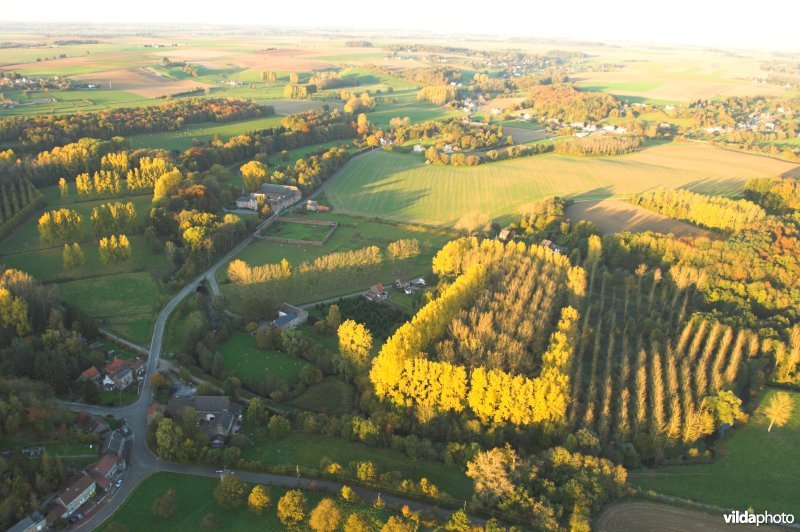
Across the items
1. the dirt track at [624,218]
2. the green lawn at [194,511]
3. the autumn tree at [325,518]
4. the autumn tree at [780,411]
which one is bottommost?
the green lawn at [194,511]

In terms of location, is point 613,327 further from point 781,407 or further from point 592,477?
point 592,477

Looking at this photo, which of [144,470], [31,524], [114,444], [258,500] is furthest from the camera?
[114,444]

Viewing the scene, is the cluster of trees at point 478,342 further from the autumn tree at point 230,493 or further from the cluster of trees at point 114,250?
the cluster of trees at point 114,250

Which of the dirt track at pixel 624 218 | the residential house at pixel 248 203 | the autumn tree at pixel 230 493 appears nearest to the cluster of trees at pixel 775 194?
the dirt track at pixel 624 218

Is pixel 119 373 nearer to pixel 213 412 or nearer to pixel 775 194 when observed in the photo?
pixel 213 412

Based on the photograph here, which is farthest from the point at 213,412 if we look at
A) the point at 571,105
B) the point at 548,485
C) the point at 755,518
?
the point at 571,105
